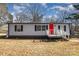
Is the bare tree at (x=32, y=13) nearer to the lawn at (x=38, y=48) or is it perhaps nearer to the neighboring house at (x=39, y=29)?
the neighboring house at (x=39, y=29)

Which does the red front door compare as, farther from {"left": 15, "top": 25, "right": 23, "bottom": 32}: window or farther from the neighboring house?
{"left": 15, "top": 25, "right": 23, "bottom": 32}: window

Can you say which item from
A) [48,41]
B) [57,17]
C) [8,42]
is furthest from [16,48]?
[57,17]

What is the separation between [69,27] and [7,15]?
3.68 metres

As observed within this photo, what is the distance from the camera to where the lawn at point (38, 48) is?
11.3 metres

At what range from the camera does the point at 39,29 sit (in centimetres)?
1631

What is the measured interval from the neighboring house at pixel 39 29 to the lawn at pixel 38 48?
3.48 ft

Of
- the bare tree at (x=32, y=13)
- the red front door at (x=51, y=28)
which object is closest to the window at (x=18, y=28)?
the bare tree at (x=32, y=13)

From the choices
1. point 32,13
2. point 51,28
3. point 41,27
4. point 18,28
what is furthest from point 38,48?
point 18,28

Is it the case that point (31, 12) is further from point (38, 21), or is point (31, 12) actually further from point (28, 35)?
point (28, 35)

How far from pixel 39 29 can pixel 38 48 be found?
4.28 m

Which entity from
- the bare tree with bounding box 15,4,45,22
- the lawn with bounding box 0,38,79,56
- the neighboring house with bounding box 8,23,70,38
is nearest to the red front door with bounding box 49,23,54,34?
the neighboring house with bounding box 8,23,70,38

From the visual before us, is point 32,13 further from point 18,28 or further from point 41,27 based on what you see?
point 18,28

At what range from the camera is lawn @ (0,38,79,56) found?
37.1ft

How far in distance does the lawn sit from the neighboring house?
106 cm
